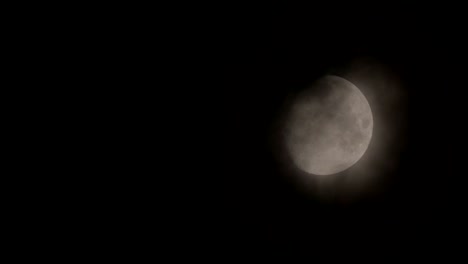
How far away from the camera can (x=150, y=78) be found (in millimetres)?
3277

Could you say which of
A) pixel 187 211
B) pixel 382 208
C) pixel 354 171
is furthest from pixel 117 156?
pixel 382 208

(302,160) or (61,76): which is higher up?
(302,160)

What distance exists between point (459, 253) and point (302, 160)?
217cm

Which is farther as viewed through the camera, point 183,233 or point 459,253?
point 459,253

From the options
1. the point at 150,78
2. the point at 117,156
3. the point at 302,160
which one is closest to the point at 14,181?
the point at 117,156

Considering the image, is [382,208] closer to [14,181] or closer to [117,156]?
[117,156]

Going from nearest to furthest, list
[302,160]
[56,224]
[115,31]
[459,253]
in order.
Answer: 1. [56,224]
2. [115,31]
3. [459,253]
4. [302,160]

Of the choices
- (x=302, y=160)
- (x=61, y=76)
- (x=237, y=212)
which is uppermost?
(x=302, y=160)

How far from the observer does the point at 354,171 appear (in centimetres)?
455

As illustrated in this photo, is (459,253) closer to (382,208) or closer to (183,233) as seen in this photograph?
(382,208)

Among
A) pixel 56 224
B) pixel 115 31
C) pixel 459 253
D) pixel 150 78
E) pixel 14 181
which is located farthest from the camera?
pixel 459 253

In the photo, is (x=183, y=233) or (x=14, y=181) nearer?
(x=14, y=181)

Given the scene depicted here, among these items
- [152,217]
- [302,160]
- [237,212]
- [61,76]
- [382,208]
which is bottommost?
[152,217]

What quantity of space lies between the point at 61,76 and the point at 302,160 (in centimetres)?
310
